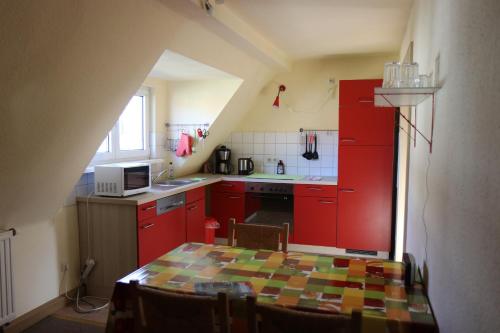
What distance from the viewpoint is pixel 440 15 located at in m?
1.58

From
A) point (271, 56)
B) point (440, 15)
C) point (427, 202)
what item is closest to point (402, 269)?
point (427, 202)

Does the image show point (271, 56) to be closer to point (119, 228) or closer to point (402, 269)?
point (119, 228)

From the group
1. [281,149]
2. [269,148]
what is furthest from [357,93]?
[269,148]

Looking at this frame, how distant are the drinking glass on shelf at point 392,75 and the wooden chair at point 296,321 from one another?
3.53 ft

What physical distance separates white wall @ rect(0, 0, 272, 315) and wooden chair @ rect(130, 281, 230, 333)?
116 cm

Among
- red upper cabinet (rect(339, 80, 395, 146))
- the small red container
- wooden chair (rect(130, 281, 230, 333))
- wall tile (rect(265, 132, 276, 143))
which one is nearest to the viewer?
wooden chair (rect(130, 281, 230, 333))

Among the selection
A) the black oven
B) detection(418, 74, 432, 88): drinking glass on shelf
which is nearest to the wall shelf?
detection(418, 74, 432, 88): drinking glass on shelf

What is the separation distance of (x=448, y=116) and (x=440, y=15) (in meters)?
0.48

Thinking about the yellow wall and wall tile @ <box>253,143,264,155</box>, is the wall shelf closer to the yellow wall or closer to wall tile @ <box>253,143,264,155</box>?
the yellow wall

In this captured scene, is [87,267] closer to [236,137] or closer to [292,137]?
[236,137]

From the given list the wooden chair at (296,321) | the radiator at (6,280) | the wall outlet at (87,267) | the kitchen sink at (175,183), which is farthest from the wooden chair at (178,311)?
the kitchen sink at (175,183)

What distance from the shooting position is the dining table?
1.41 metres

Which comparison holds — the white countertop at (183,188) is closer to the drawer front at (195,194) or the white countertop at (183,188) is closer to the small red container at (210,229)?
the drawer front at (195,194)

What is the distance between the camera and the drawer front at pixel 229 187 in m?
4.68
